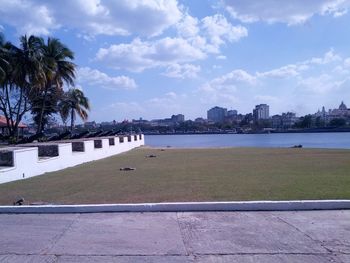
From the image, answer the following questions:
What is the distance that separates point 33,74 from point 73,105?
2190 centimetres

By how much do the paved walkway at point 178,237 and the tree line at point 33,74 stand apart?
93.0 feet

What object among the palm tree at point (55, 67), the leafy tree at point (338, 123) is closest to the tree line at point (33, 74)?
the palm tree at point (55, 67)

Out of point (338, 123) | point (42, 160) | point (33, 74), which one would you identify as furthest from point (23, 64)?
point (338, 123)

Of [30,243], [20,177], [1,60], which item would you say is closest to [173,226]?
[30,243]

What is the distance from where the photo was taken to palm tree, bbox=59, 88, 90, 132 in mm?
55594

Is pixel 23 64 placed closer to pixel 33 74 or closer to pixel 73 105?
pixel 33 74

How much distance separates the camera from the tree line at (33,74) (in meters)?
36.0

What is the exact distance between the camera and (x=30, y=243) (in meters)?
6.26

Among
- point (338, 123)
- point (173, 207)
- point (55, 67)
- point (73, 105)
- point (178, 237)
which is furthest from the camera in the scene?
point (338, 123)

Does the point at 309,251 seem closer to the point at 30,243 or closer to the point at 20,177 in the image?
the point at 30,243

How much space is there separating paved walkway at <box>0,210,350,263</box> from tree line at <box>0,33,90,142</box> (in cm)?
2835

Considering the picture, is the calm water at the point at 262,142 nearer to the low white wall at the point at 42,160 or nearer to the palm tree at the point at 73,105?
the palm tree at the point at 73,105

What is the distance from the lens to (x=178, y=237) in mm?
6570

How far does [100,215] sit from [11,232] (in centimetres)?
176
